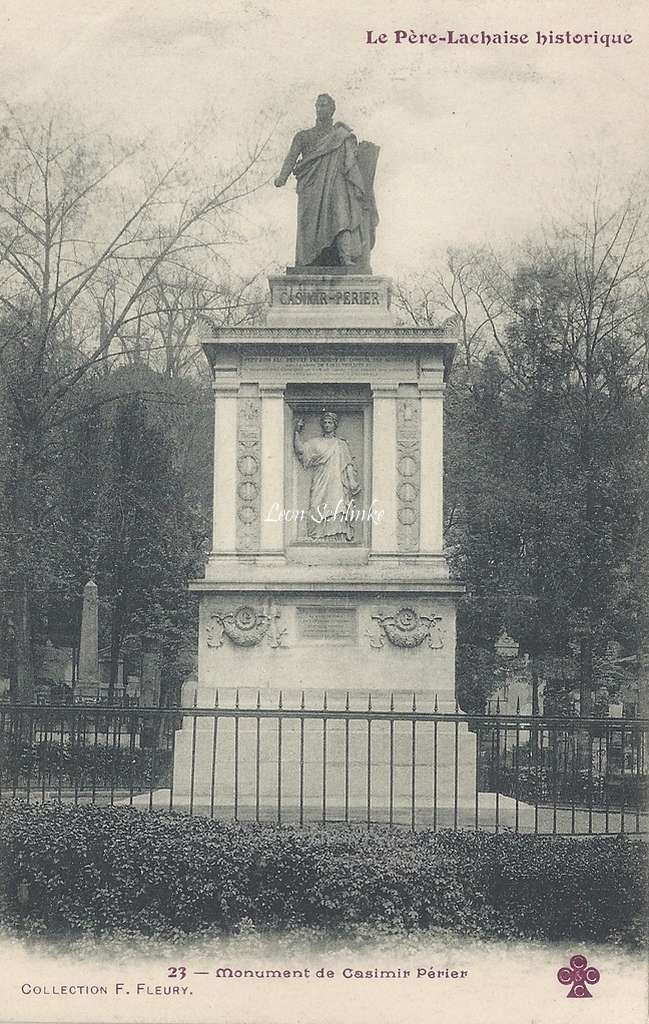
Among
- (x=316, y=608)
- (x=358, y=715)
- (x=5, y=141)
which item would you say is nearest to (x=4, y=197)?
(x=5, y=141)

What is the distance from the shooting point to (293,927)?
7.79 meters

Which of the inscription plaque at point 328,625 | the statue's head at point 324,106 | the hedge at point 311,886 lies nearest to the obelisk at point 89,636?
the inscription plaque at point 328,625

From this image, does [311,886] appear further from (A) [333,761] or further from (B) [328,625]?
(B) [328,625]

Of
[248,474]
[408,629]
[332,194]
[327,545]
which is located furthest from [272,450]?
[332,194]

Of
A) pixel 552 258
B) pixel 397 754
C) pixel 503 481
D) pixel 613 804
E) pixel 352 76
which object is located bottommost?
pixel 613 804

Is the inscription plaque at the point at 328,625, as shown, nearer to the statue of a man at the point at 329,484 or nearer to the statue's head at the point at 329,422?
the statue of a man at the point at 329,484

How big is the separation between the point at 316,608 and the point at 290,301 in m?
3.25

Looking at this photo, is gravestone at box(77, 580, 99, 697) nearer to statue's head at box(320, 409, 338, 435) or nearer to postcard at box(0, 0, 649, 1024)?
postcard at box(0, 0, 649, 1024)

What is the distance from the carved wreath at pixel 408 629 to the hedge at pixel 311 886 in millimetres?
4353

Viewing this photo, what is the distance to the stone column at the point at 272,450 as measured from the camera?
13.0m

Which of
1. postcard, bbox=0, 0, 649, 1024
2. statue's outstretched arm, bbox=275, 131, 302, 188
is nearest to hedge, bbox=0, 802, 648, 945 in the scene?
postcard, bbox=0, 0, 649, 1024

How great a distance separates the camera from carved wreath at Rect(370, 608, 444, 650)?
12.6 m

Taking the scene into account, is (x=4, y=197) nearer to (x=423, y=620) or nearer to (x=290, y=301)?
(x=290, y=301)

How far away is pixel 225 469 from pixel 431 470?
2110mm
